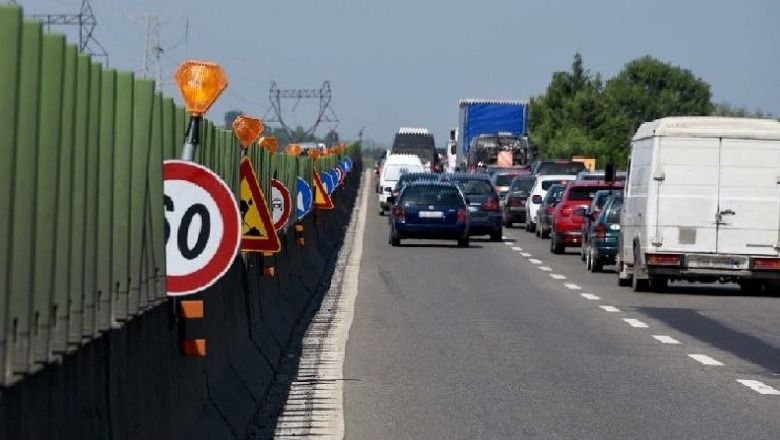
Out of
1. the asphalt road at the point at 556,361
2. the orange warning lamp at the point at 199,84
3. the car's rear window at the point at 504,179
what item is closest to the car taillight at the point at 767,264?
the asphalt road at the point at 556,361

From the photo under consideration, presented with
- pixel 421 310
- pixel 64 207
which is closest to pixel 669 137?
pixel 421 310

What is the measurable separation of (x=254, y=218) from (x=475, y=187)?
3508 centimetres

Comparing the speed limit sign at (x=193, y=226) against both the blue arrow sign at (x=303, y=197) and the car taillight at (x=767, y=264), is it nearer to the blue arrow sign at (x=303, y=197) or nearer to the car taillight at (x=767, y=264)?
the blue arrow sign at (x=303, y=197)

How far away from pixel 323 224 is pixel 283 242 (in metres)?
16.4

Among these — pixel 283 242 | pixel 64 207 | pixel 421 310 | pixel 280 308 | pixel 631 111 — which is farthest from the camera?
pixel 631 111

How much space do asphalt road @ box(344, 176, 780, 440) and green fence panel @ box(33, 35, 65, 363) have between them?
205 inches

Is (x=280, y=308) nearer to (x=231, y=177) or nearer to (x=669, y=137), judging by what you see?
(x=231, y=177)

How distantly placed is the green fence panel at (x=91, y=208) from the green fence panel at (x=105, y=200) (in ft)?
0.35

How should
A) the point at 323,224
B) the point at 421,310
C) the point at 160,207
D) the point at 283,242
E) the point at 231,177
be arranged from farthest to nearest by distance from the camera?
the point at 323,224 < the point at 421,310 < the point at 283,242 < the point at 231,177 < the point at 160,207

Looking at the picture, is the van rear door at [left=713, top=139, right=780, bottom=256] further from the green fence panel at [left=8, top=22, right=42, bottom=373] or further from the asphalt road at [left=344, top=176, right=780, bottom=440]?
the green fence panel at [left=8, top=22, right=42, bottom=373]

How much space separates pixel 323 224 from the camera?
37875 mm

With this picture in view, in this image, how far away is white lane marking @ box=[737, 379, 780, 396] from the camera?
14508 mm

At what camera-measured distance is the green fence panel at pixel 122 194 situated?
8.14 metres

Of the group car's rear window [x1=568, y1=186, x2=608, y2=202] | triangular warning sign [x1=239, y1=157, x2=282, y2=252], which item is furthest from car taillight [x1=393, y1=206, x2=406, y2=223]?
triangular warning sign [x1=239, y1=157, x2=282, y2=252]
